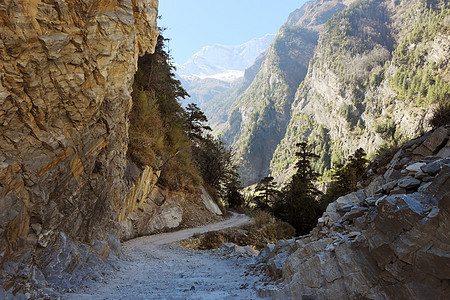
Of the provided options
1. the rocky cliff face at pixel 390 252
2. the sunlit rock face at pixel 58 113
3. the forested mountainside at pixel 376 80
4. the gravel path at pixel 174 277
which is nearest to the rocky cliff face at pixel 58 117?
the sunlit rock face at pixel 58 113

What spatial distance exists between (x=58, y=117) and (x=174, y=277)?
5.81 meters

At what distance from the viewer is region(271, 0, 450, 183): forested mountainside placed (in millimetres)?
119062

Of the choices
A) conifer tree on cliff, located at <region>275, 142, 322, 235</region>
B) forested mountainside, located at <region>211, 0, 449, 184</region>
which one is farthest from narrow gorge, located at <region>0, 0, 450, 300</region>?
forested mountainside, located at <region>211, 0, 449, 184</region>

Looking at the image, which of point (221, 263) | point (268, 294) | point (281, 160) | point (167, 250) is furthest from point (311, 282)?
point (281, 160)

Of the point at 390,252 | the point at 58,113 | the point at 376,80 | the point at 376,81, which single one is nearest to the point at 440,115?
the point at 390,252

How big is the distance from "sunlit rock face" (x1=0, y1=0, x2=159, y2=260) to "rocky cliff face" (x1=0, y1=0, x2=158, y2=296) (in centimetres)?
2

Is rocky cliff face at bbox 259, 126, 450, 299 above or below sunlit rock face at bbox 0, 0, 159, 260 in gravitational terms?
below

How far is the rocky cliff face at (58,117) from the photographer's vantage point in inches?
210

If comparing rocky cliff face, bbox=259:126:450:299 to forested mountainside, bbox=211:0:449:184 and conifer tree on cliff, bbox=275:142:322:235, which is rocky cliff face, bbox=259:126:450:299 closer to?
conifer tree on cliff, bbox=275:142:322:235

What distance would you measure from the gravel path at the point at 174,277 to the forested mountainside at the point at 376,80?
113030 millimetres

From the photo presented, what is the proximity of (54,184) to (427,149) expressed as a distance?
9.90 m

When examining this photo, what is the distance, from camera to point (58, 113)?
6.69 m

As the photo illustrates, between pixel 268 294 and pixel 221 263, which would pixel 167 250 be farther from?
pixel 268 294

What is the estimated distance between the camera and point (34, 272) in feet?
18.3
